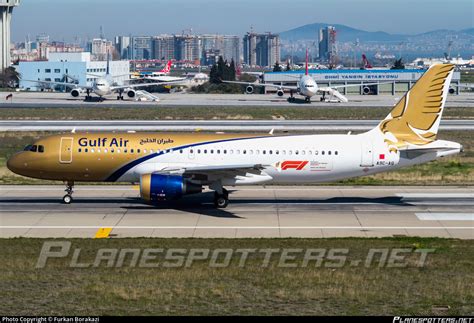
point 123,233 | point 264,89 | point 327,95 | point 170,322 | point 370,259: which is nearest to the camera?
point 170,322

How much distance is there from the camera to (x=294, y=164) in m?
42.3

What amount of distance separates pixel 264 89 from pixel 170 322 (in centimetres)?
14358

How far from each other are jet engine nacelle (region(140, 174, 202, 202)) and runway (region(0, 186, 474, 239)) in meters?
0.88

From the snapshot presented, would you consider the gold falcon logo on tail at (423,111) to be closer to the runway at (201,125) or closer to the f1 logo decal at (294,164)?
the f1 logo decal at (294,164)

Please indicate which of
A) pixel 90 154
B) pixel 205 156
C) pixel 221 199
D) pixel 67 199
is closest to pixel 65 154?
pixel 90 154

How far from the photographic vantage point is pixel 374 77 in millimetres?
170250

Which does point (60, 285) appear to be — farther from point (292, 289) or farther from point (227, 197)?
point (227, 197)

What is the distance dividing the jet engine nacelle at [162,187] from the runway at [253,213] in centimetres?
88

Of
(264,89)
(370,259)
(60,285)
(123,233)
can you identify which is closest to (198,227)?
(123,233)

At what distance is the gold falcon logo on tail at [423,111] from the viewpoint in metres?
43.3

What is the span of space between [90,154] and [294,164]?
33.0 ft

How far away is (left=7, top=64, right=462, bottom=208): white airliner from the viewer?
41.9 meters

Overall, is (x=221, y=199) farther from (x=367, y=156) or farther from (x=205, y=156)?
(x=367, y=156)

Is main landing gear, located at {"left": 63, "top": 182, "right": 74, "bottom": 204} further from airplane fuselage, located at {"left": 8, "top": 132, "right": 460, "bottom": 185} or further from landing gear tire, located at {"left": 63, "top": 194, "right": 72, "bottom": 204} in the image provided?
airplane fuselage, located at {"left": 8, "top": 132, "right": 460, "bottom": 185}
